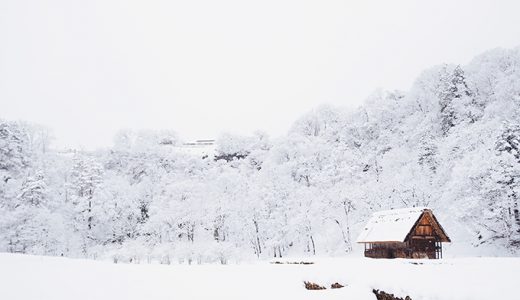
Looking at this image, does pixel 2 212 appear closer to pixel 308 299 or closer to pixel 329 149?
pixel 308 299

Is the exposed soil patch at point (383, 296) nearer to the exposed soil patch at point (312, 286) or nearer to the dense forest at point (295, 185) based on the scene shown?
the exposed soil patch at point (312, 286)

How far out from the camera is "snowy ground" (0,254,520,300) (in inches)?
398

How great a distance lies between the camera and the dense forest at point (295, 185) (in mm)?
34594

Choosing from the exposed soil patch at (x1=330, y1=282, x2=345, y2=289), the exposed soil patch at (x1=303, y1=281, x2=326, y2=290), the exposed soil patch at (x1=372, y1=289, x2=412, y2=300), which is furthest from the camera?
the exposed soil patch at (x1=303, y1=281, x2=326, y2=290)

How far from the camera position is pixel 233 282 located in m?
15.5

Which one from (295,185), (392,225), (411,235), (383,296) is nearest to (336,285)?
(383,296)

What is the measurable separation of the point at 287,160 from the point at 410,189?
25.9m

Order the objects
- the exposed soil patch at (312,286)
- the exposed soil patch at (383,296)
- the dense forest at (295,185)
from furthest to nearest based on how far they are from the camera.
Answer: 1. the dense forest at (295,185)
2. the exposed soil patch at (312,286)
3. the exposed soil patch at (383,296)

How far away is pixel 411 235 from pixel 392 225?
2218mm

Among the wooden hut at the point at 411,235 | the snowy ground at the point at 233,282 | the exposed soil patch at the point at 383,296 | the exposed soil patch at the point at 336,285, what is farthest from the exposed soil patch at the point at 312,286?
the wooden hut at the point at 411,235

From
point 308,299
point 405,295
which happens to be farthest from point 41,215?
point 405,295

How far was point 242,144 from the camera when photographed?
81.6 m

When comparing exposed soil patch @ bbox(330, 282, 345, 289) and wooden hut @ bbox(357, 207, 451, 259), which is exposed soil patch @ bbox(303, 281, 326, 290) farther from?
wooden hut @ bbox(357, 207, 451, 259)

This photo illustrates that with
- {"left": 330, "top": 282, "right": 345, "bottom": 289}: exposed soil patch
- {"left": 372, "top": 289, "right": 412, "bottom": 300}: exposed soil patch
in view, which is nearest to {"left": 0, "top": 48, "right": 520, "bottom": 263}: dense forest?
{"left": 330, "top": 282, "right": 345, "bottom": 289}: exposed soil patch
